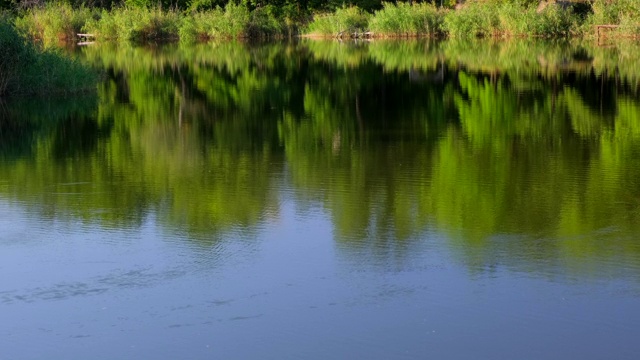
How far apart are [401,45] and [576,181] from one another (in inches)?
1248

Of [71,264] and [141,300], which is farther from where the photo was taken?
[71,264]

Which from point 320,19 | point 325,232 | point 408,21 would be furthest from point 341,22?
point 325,232

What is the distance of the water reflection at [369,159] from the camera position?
30.7ft

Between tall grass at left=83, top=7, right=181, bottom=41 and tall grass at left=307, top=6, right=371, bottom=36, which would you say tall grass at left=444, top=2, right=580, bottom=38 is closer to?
tall grass at left=307, top=6, right=371, bottom=36

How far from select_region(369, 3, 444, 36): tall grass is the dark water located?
97.8 ft

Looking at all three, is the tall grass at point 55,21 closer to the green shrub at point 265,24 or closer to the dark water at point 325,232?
the green shrub at point 265,24

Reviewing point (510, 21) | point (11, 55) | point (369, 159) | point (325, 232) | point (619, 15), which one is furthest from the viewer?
point (510, 21)

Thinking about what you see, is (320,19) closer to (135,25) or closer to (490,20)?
(135,25)

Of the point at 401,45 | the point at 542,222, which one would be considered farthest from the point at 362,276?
the point at 401,45

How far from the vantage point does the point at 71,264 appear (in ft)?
27.8

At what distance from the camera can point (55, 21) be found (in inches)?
1907

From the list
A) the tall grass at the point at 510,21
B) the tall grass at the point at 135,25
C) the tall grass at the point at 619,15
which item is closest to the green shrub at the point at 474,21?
the tall grass at the point at 510,21

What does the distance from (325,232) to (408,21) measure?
134 feet

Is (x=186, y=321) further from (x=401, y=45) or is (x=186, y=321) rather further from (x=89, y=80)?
(x=401, y=45)
